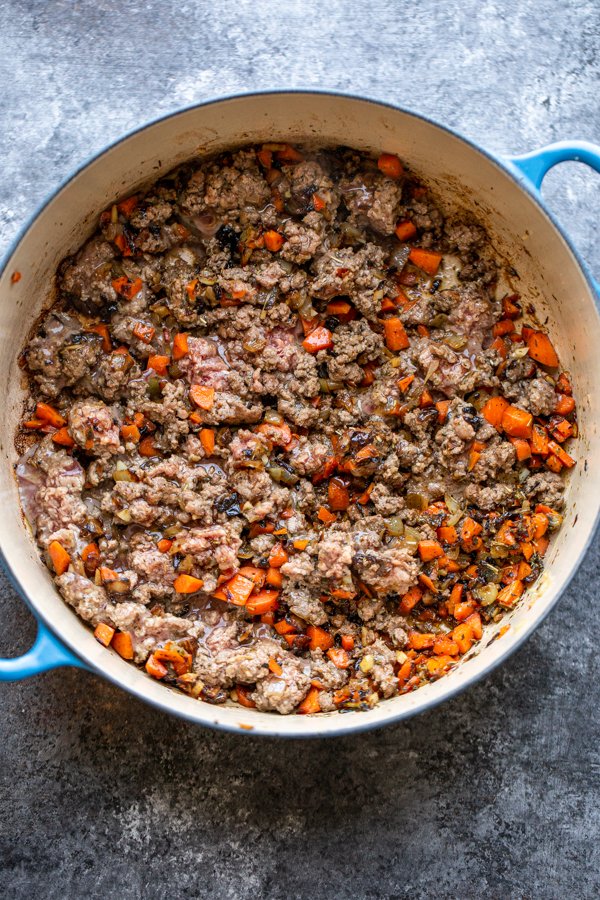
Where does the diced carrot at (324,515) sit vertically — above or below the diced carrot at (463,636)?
above

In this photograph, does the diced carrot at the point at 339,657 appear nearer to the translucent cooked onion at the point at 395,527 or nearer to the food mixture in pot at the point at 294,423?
the food mixture in pot at the point at 294,423

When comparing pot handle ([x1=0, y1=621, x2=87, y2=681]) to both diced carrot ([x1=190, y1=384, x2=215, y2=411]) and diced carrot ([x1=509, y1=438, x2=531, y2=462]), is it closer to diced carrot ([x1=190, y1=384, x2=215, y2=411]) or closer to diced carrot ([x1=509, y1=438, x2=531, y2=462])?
diced carrot ([x1=190, y1=384, x2=215, y2=411])

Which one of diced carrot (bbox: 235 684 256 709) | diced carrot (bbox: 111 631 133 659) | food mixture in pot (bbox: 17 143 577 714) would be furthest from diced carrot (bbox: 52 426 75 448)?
diced carrot (bbox: 235 684 256 709)

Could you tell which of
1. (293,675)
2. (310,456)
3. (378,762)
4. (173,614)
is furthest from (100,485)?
(378,762)

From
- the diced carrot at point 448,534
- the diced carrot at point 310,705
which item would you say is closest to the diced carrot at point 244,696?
the diced carrot at point 310,705

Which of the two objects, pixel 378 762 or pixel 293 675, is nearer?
pixel 293 675

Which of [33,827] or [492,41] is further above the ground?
[492,41]

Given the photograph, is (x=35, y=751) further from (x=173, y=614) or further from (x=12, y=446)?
(x=12, y=446)

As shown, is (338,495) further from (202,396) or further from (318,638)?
(202,396)
